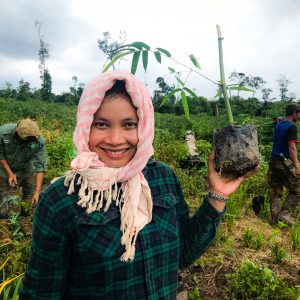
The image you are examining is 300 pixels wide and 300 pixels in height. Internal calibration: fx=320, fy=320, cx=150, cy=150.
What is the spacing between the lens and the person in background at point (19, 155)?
13.2ft

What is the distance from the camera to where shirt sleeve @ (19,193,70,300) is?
3.41 feet

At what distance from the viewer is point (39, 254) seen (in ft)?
3.46

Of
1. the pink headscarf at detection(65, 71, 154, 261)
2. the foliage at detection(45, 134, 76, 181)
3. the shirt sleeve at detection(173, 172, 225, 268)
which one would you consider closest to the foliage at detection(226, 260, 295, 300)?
the shirt sleeve at detection(173, 172, 225, 268)

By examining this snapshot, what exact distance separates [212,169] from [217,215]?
0.18 meters

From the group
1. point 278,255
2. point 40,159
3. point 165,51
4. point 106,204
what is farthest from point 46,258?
point 40,159

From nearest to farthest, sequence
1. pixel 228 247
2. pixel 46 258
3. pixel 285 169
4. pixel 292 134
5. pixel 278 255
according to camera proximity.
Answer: pixel 46 258 → pixel 278 255 → pixel 228 247 → pixel 292 134 → pixel 285 169

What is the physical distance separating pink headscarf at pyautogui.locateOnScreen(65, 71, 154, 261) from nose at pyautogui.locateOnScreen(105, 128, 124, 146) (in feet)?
0.21

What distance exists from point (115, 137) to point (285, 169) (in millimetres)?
3994

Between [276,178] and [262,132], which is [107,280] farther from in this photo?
[262,132]

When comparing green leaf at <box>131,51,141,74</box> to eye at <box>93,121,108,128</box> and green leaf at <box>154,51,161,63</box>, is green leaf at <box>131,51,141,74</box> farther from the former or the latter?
eye at <box>93,121,108,128</box>

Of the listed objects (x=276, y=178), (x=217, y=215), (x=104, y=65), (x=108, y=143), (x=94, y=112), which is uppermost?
(x=104, y=65)

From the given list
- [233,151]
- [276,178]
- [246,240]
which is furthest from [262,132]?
[233,151]

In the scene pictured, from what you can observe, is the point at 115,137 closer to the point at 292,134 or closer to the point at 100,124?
the point at 100,124

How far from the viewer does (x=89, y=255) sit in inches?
41.9
